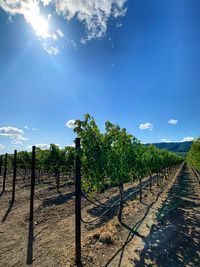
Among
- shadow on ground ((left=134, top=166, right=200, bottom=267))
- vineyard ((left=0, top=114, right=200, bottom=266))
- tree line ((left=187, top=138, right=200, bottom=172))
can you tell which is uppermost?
tree line ((left=187, top=138, right=200, bottom=172))

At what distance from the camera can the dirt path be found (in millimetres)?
7059

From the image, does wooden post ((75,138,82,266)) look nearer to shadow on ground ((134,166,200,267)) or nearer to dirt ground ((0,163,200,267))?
dirt ground ((0,163,200,267))

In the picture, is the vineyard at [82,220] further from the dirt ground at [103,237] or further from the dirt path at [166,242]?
the dirt path at [166,242]

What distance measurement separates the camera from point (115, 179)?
33.7 ft

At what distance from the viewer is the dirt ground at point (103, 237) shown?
7.18m

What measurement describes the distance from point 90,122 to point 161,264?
5.99 metres

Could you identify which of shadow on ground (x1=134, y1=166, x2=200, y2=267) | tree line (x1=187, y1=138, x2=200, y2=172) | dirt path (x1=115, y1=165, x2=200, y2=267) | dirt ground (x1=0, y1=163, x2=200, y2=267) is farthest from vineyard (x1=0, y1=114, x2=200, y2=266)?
tree line (x1=187, y1=138, x2=200, y2=172)

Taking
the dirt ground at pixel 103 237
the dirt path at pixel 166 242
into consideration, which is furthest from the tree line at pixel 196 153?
the dirt path at pixel 166 242

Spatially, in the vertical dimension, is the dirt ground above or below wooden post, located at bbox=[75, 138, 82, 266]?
below

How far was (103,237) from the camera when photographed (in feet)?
28.6

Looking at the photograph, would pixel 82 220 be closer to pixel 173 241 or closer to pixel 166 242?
pixel 166 242

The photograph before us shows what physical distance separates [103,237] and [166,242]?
8.30ft

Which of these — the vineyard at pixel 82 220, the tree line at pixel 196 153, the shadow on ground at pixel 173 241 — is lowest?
the shadow on ground at pixel 173 241

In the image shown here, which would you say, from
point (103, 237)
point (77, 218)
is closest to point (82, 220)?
point (77, 218)
